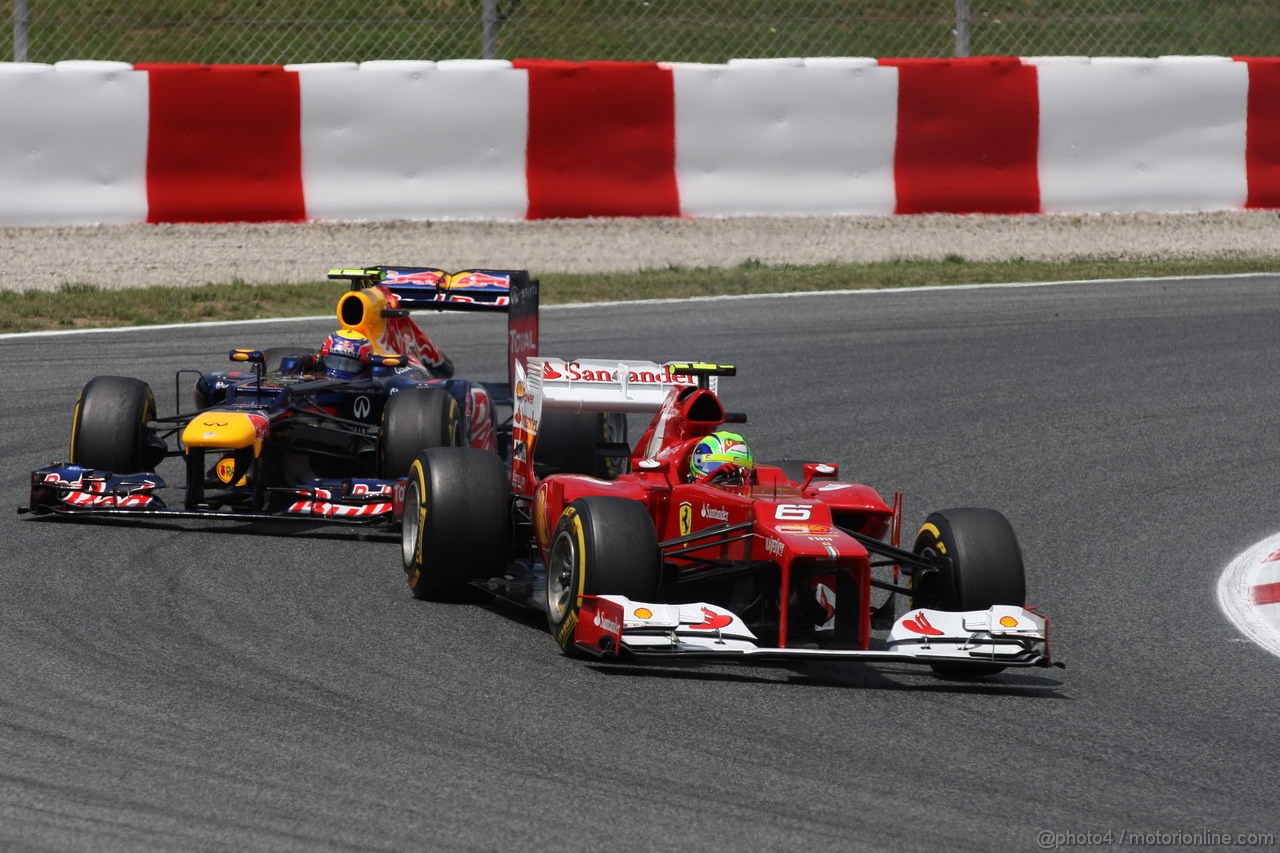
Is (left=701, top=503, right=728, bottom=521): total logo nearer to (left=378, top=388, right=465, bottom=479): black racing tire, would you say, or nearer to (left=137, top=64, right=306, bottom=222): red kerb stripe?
(left=378, top=388, right=465, bottom=479): black racing tire

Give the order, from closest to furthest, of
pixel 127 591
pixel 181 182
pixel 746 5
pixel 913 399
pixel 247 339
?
pixel 127 591 < pixel 913 399 < pixel 247 339 < pixel 181 182 < pixel 746 5

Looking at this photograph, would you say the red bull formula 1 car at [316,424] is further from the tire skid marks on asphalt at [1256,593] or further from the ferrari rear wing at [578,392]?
the tire skid marks on asphalt at [1256,593]

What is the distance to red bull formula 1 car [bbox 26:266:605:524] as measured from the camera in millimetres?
9172

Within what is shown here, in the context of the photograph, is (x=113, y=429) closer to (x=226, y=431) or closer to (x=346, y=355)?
(x=226, y=431)

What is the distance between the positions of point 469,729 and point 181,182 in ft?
34.2

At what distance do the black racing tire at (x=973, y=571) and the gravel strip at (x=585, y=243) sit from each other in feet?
27.9

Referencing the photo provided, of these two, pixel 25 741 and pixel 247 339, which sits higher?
pixel 247 339

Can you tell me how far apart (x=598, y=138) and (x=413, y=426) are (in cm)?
698

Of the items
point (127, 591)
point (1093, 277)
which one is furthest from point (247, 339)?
point (1093, 277)

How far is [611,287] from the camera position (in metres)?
15.5

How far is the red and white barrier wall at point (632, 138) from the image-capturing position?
15430 mm

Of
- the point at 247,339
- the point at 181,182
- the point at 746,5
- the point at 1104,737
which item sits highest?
the point at 746,5

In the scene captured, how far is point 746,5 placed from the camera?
1769 cm

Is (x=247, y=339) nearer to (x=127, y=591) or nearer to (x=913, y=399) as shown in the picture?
(x=913, y=399)
